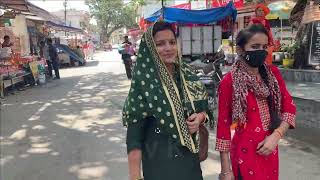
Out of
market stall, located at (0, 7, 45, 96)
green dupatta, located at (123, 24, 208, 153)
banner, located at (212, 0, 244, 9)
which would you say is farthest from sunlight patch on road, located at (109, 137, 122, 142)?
banner, located at (212, 0, 244, 9)

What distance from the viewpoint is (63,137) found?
23.0 ft

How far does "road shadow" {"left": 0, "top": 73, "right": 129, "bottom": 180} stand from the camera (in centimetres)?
525

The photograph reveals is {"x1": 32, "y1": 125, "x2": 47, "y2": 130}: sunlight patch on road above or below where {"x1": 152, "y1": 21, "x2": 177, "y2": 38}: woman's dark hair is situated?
below

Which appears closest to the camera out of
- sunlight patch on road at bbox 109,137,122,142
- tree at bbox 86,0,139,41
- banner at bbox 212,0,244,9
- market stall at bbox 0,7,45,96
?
sunlight patch on road at bbox 109,137,122,142

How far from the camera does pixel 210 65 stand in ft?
30.4

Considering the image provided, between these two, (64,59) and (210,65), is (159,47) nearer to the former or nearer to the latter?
(210,65)

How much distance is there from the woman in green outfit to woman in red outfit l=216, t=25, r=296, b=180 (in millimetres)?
188

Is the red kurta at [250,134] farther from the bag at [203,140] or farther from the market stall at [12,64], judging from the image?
the market stall at [12,64]

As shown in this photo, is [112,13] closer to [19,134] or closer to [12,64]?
[12,64]

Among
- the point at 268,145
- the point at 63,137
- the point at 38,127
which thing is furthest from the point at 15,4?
the point at 268,145

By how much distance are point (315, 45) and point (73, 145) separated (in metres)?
6.86

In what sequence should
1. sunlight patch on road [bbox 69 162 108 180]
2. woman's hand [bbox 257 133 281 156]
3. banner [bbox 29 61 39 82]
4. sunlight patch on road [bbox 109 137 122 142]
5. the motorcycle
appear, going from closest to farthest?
woman's hand [bbox 257 133 281 156]
sunlight patch on road [bbox 69 162 108 180]
sunlight patch on road [bbox 109 137 122 142]
the motorcycle
banner [bbox 29 61 39 82]

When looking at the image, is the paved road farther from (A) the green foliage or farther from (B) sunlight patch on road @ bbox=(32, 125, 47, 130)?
(A) the green foliage

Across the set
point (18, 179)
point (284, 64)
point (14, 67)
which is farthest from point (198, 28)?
point (18, 179)
